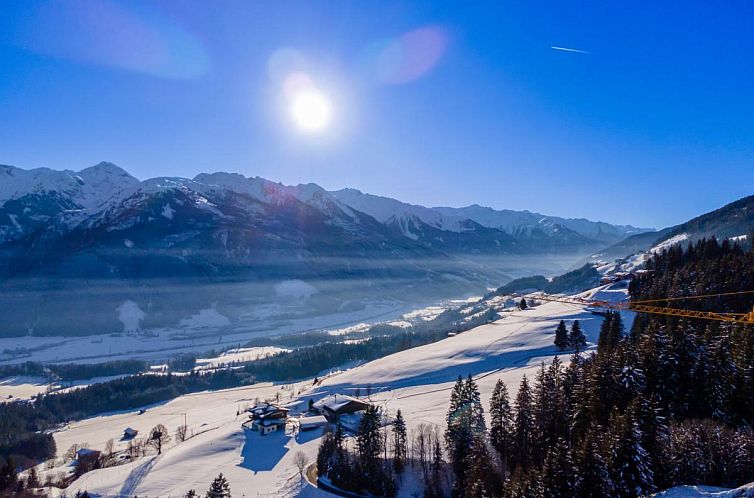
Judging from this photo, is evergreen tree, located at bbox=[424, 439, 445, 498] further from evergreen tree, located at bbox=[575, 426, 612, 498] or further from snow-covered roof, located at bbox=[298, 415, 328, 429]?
snow-covered roof, located at bbox=[298, 415, 328, 429]

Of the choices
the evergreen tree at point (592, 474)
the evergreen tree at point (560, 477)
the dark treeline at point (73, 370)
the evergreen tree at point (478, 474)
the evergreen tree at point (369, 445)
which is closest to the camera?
the evergreen tree at point (592, 474)

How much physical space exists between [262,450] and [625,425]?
164 ft

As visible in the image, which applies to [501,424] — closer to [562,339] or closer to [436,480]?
[436,480]

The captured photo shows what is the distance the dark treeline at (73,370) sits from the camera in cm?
17638

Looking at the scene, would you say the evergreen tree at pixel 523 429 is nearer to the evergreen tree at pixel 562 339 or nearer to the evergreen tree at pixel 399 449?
the evergreen tree at pixel 399 449

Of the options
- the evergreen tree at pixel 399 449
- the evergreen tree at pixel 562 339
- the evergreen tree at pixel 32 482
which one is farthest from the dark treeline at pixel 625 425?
the evergreen tree at pixel 32 482

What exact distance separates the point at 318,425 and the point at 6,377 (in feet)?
535

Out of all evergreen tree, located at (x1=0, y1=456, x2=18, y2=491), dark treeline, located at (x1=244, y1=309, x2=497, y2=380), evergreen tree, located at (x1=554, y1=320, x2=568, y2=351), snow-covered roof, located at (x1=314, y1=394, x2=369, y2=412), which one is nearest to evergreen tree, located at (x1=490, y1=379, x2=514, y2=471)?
snow-covered roof, located at (x1=314, y1=394, x2=369, y2=412)

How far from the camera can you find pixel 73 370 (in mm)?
180000

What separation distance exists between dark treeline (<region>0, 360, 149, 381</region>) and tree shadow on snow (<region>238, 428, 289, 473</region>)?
12719 centimetres

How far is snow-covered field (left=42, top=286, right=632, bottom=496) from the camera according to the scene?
60156 millimetres

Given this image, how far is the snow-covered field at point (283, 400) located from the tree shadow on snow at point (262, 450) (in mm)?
137

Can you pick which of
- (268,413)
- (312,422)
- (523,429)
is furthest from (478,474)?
(268,413)

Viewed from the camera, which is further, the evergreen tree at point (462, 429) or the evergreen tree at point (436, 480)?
the evergreen tree at point (436, 480)
